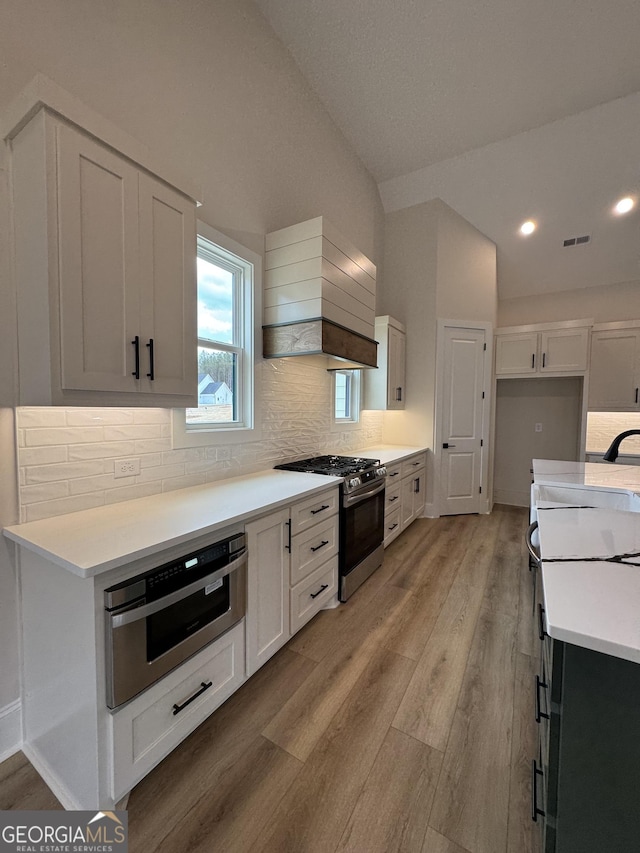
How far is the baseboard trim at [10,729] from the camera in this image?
1.44 metres

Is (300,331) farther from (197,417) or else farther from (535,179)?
(535,179)

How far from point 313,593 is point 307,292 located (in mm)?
2025

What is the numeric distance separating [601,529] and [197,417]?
212 cm

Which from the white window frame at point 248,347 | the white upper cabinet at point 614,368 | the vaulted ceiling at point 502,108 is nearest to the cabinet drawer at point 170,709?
the white window frame at point 248,347

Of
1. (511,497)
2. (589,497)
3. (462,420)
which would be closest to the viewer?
(589,497)

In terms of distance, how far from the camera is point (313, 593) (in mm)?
2205

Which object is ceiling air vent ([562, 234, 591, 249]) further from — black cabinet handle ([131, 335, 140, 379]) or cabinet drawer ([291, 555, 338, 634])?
black cabinet handle ([131, 335, 140, 379])

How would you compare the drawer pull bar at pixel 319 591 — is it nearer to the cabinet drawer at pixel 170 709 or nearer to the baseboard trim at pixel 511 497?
the cabinet drawer at pixel 170 709

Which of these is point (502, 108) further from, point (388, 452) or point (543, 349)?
point (388, 452)

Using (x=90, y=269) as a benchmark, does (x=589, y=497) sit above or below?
below

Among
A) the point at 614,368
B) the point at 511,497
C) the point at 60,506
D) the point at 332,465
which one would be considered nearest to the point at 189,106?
the point at 60,506

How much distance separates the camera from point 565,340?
14.6 ft

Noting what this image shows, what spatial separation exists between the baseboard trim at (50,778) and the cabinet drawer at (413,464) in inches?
124

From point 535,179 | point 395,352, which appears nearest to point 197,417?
point 395,352
